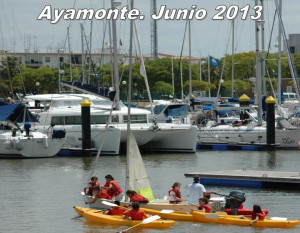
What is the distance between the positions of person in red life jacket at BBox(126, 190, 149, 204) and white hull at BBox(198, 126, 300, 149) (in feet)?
83.4

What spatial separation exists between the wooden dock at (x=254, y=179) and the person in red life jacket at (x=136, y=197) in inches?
287

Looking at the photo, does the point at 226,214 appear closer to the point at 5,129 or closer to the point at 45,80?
the point at 5,129

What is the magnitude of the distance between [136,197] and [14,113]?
2156 centimetres

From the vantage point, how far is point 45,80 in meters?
110

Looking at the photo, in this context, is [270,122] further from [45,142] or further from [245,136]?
[45,142]

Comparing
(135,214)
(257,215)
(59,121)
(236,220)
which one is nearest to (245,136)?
(59,121)

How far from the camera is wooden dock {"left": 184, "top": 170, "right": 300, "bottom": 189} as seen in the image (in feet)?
99.0

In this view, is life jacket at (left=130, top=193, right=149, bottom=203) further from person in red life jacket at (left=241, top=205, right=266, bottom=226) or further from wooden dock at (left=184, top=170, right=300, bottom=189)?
wooden dock at (left=184, top=170, right=300, bottom=189)

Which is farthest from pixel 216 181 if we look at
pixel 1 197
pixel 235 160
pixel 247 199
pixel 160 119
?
pixel 160 119

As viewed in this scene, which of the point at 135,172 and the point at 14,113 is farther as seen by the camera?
the point at 14,113

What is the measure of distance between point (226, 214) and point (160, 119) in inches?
1238

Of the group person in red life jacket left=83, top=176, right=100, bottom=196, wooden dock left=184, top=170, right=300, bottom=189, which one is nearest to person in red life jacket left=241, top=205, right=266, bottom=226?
person in red life jacket left=83, top=176, right=100, bottom=196

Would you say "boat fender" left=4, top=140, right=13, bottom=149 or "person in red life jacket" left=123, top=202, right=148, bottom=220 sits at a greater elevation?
"boat fender" left=4, top=140, right=13, bottom=149

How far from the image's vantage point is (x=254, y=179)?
30703 mm
